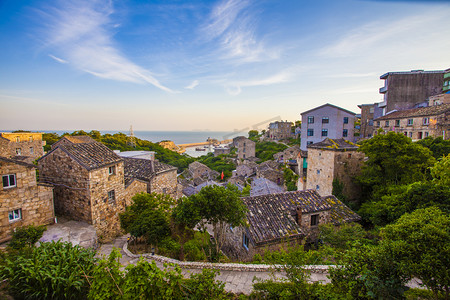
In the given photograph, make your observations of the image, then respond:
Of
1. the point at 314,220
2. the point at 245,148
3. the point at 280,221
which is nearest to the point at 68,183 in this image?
the point at 280,221

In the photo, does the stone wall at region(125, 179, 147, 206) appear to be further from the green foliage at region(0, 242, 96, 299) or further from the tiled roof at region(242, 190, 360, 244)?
the green foliage at region(0, 242, 96, 299)

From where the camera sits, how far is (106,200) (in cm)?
1251

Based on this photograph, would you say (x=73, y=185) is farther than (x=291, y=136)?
No

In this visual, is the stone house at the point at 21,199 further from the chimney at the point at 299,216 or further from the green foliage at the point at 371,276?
the chimney at the point at 299,216

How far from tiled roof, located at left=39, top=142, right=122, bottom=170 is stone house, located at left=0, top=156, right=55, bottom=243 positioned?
6.38 feet

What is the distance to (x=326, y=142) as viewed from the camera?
19.4 meters

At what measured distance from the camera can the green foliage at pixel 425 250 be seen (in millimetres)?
4039

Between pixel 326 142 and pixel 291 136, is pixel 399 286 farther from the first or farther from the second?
pixel 291 136

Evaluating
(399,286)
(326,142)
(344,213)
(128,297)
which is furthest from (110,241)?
(326,142)

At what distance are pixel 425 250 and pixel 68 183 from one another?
15.3 meters

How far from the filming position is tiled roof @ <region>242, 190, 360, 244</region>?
440 inches

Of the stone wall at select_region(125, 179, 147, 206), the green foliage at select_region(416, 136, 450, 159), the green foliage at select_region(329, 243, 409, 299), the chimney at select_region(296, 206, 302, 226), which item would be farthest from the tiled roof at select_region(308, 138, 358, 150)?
the stone wall at select_region(125, 179, 147, 206)

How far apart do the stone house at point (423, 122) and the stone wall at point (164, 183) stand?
1094 inches

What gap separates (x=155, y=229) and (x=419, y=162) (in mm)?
19536
